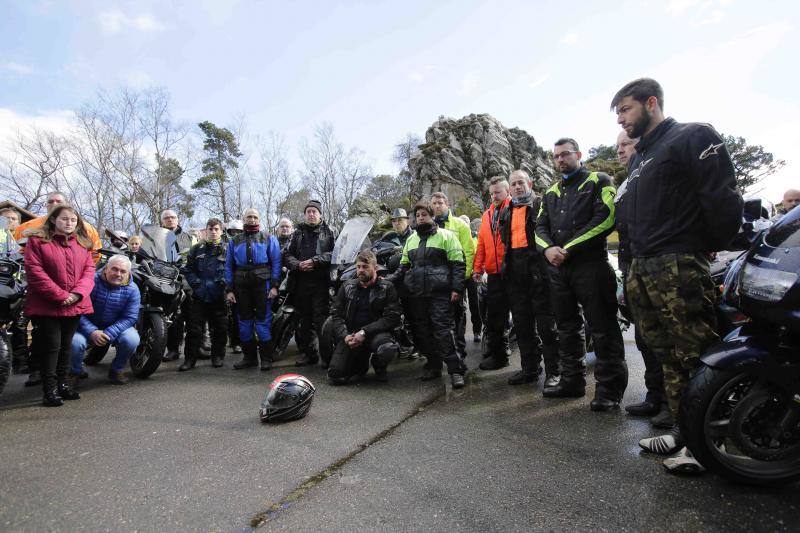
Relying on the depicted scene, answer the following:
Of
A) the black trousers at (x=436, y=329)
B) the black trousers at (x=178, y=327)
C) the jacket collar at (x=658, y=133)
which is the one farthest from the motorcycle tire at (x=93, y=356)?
the jacket collar at (x=658, y=133)

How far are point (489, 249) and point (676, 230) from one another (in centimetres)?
221

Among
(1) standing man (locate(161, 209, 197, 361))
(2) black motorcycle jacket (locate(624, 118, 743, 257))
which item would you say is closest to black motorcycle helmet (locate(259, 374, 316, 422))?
(2) black motorcycle jacket (locate(624, 118, 743, 257))

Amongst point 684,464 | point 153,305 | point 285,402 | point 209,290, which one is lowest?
point 684,464

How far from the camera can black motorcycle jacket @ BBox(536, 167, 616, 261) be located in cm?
324

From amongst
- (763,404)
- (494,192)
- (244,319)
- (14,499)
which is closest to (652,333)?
(763,404)

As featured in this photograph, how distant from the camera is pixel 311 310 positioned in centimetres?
530

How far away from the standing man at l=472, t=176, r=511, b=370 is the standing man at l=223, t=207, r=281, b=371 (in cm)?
245

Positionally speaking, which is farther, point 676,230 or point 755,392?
point 676,230

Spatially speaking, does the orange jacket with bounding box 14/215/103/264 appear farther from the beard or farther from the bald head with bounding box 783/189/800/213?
the bald head with bounding box 783/189/800/213

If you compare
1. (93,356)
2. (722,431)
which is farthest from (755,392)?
(93,356)

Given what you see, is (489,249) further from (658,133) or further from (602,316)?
(658,133)

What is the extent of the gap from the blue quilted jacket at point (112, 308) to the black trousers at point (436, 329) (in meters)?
2.92

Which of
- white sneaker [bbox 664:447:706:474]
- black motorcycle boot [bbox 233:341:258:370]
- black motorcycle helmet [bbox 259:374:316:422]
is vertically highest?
black motorcycle boot [bbox 233:341:258:370]

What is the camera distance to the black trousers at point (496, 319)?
176 inches
